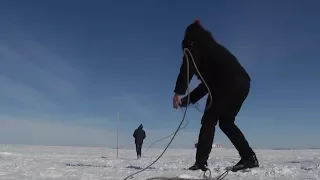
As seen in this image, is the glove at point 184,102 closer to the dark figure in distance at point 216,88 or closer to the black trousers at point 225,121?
the dark figure in distance at point 216,88

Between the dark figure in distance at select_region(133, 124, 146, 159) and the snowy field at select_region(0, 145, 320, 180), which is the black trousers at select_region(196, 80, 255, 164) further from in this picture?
the dark figure in distance at select_region(133, 124, 146, 159)

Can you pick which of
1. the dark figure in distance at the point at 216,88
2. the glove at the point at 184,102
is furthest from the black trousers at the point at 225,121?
the glove at the point at 184,102

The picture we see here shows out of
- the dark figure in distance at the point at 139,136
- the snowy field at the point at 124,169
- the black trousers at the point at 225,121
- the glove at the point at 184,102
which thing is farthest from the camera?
the dark figure in distance at the point at 139,136

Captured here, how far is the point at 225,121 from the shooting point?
4086 mm

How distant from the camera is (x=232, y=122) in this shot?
13.4ft

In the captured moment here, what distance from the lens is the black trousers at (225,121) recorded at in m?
3.99

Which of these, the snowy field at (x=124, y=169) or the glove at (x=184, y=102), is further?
the snowy field at (x=124, y=169)

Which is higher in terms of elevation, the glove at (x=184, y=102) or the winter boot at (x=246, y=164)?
the glove at (x=184, y=102)

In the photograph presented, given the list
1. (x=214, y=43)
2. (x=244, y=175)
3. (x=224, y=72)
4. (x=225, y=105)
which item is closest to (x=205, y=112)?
(x=225, y=105)

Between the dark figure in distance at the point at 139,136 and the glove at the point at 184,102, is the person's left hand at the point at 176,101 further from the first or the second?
the dark figure in distance at the point at 139,136

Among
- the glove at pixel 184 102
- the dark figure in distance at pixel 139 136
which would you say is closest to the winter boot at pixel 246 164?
the glove at pixel 184 102

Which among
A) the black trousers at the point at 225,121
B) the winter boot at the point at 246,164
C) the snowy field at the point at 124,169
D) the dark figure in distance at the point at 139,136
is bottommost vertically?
the snowy field at the point at 124,169

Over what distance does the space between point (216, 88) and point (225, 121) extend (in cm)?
39

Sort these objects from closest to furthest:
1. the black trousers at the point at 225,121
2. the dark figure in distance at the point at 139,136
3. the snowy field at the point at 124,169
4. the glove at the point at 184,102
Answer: the black trousers at the point at 225,121, the glove at the point at 184,102, the snowy field at the point at 124,169, the dark figure in distance at the point at 139,136
